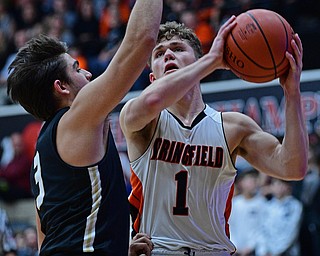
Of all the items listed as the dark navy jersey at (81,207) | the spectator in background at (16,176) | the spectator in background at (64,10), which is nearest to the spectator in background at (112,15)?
the spectator in background at (64,10)

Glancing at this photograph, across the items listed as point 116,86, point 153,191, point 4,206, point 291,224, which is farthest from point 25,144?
point 116,86

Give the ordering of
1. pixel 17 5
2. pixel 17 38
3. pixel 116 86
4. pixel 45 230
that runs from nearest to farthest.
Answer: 1. pixel 116 86
2. pixel 45 230
3. pixel 17 38
4. pixel 17 5

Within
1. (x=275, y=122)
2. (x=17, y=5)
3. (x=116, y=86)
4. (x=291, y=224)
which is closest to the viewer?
(x=116, y=86)

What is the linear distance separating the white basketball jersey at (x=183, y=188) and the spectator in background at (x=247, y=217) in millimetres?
5324

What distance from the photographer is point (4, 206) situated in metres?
13.5

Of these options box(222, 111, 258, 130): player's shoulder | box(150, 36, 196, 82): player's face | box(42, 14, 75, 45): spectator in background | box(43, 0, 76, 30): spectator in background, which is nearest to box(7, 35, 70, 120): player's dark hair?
box(150, 36, 196, 82): player's face

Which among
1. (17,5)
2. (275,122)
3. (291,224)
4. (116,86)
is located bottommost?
(291,224)

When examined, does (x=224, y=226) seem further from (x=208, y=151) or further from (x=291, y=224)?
(x=291, y=224)

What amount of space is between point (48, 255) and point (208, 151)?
4.50ft

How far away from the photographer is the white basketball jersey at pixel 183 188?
459cm

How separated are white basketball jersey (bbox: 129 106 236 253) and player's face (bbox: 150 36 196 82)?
0.33 metres

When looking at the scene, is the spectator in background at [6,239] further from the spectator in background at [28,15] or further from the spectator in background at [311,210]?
the spectator in background at [28,15]

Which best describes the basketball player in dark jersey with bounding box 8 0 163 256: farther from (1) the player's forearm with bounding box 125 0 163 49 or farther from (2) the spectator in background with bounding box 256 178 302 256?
(2) the spectator in background with bounding box 256 178 302 256

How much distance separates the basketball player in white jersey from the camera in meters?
4.56
